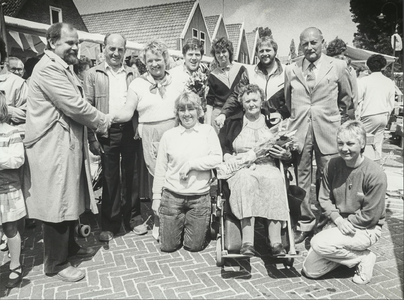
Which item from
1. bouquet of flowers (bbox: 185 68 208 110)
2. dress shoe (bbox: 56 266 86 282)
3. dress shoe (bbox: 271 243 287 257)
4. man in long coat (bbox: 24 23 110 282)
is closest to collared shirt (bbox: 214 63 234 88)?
bouquet of flowers (bbox: 185 68 208 110)

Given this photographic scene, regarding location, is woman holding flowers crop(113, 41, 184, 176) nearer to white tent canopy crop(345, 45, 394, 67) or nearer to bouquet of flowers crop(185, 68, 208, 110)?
bouquet of flowers crop(185, 68, 208, 110)

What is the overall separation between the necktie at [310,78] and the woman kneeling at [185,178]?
128 cm

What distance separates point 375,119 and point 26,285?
6.41 metres

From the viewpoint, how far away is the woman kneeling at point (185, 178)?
12.7ft

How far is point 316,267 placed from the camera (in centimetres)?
323

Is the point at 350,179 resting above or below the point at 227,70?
below

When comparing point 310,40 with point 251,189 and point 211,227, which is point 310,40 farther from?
point 211,227

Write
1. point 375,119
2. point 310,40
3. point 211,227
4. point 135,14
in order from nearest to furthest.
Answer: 1. point 310,40
2. point 211,227
3. point 135,14
4. point 375,119

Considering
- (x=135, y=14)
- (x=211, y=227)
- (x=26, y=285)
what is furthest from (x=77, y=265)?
(x=135, y=14)

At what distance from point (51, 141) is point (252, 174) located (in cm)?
204

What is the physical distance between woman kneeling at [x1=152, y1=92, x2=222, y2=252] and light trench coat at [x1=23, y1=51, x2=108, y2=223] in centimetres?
106

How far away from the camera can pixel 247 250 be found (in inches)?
127

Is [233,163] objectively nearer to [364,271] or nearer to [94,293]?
[364,271]

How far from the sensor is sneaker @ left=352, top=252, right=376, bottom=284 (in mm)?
3135
